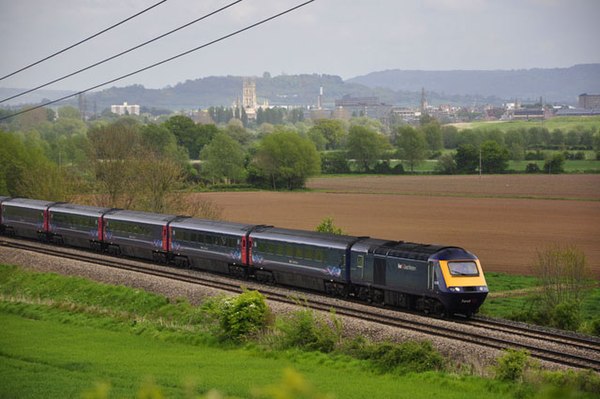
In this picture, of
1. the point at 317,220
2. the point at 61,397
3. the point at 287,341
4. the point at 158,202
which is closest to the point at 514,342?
the point at 287,341

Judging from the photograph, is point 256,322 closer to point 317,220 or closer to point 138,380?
point 138,380

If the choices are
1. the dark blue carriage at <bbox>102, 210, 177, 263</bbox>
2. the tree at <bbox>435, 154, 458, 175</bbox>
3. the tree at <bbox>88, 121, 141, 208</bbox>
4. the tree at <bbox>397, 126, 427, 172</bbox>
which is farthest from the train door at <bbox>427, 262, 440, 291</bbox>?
the tree at <bbox>397, 126, 427, 172</bbox>

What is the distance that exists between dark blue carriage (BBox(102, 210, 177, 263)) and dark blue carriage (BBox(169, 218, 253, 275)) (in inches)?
34.1

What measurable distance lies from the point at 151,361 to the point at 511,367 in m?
10.3

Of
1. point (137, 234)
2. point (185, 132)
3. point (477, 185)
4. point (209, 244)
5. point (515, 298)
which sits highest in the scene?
point (185, 132)

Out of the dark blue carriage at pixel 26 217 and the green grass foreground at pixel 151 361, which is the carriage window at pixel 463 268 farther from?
the dark blue carriage at pixel 26 217

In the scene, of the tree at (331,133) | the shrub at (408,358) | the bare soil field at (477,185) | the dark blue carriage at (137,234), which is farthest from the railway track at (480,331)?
the tree at (331,133)

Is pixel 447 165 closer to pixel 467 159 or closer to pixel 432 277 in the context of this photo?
pixel 467 159

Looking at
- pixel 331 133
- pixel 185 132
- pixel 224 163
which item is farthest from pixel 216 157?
pixel 331 133

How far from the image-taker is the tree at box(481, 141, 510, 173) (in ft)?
401

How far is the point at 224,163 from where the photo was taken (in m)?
123

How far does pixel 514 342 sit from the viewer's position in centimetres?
2680

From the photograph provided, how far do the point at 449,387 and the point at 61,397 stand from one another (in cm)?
949

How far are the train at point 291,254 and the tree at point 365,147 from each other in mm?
85041
